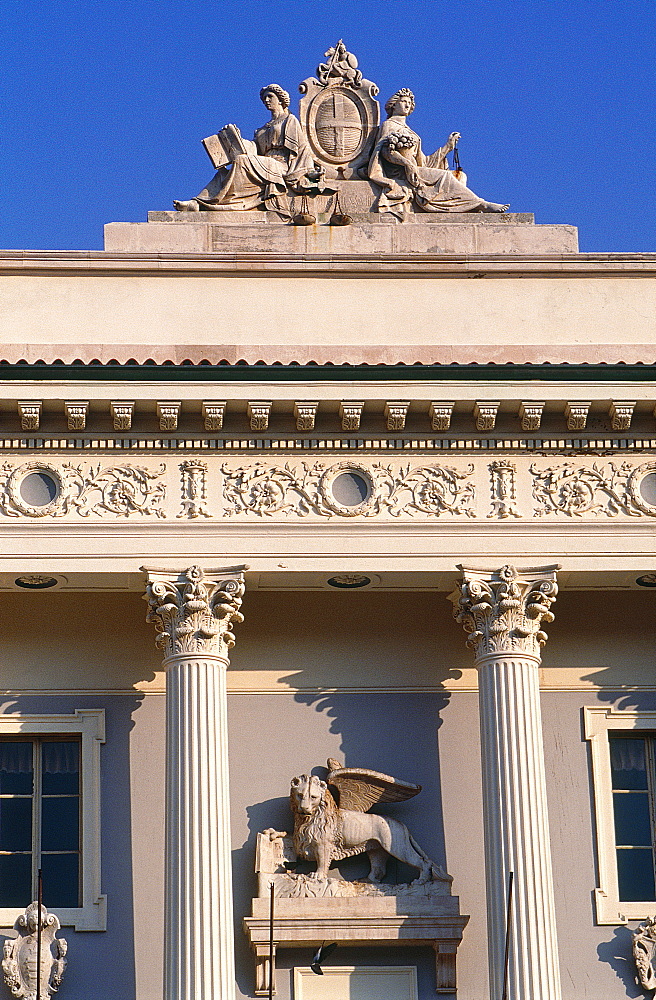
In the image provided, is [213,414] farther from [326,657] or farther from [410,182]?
[410,182]

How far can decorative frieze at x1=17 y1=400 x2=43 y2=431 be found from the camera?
21.8 meters

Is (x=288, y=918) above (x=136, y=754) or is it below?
below

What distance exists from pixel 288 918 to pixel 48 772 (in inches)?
128

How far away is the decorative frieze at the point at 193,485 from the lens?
22.2m

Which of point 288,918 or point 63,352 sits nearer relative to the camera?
point 288,918

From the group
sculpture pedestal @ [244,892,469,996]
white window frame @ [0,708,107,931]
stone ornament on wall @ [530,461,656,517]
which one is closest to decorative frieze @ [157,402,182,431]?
white window frame @ [0,708,107,931]

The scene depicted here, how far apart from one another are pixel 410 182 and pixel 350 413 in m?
4.94

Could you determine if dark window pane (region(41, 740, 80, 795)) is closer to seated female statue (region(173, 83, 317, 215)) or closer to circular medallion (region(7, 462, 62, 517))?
circular medallion (region(7, 462, 62, 517))

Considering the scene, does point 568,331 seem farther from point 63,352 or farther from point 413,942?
point 413,942

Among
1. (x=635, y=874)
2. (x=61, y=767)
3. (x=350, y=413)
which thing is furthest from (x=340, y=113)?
(x=635, y=874)

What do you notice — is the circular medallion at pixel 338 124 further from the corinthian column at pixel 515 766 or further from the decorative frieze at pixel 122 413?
the corinthian column at pixel 515 766

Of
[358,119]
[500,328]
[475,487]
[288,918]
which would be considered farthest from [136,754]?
[358,119]

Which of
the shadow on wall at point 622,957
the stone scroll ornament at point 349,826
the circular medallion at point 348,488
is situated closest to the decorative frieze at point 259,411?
the circular medallion at point 348,488

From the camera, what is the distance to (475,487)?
22500 millimetres
